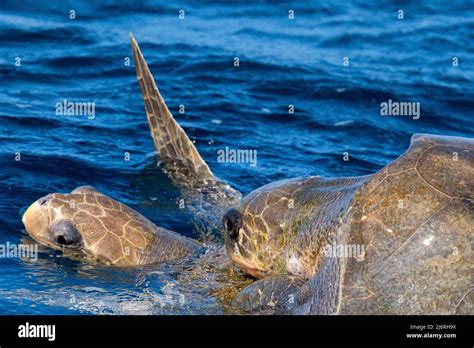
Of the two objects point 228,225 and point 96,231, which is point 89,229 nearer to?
point 96,231

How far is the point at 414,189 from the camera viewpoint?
5.57m

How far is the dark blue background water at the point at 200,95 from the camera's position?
9.18 meters

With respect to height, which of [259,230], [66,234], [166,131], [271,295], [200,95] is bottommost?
[271,295]

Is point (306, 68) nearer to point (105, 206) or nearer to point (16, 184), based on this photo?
point (16, 184)

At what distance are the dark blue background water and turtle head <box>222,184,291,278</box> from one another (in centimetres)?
46

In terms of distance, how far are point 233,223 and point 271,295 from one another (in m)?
0.85

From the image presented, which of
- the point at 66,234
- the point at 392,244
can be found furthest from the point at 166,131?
the point at 392,244

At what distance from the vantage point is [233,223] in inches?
283

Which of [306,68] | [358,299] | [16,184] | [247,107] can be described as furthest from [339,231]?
[306,68]

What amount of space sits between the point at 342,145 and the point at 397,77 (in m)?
3.52

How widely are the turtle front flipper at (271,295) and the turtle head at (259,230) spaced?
303mm

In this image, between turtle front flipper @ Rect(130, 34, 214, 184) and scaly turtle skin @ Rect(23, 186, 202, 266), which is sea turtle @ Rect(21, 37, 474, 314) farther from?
turtle front flipper @ Rect(130, 34, 214, 184)

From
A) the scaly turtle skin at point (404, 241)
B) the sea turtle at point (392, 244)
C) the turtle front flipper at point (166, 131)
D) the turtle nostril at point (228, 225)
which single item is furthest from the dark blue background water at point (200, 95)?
the scaly turtle skin at point (404, 241)

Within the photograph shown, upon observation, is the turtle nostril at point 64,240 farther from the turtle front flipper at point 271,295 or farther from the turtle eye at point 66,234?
the turtle front flipper at point 271,295
